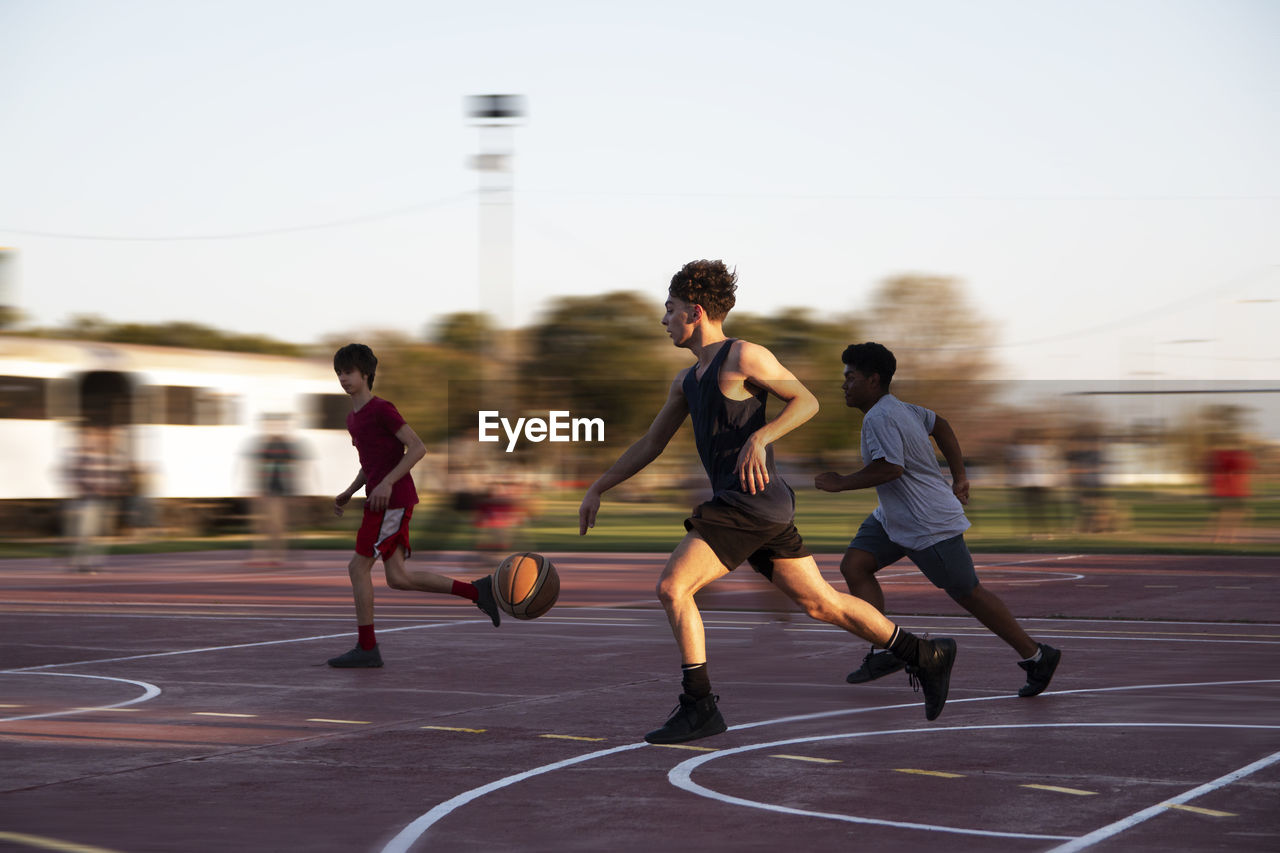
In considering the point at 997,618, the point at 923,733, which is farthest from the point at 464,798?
the point at 997,618

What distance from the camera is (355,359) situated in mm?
10039

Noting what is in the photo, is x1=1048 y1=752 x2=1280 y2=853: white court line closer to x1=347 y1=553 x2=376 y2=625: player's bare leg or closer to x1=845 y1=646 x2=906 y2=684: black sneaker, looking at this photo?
x1=845 y1=646 x2=906 y2=684: black sneaker

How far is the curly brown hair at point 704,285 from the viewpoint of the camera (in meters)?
7.23

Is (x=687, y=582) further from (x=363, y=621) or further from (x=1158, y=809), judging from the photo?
(x=363, y=621)

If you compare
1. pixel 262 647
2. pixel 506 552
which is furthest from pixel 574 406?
pixel 262 647

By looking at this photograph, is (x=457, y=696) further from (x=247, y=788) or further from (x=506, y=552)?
(x=506, y=552)

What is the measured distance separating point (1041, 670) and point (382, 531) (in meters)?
4.00

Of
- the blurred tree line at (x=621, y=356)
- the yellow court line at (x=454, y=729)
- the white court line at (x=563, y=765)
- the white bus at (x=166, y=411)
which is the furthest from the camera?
the blurred tree line at (x=621, y=356)

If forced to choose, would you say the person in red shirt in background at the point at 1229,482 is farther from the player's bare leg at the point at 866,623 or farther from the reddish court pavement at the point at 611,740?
the player's bare leg at the point at 866,623

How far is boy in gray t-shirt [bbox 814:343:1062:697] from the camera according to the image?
27.3 ft

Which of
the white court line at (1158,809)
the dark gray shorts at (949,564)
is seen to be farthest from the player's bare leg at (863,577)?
the white court line at (1158,809)

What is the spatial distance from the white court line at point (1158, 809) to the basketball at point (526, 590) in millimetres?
3769

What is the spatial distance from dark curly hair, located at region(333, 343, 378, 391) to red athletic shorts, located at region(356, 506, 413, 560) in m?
0.81

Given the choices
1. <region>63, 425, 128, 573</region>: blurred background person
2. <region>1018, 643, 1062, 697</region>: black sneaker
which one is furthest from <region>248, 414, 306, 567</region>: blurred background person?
<region>1018, 643, 1062, 697</region>: black sneaker
